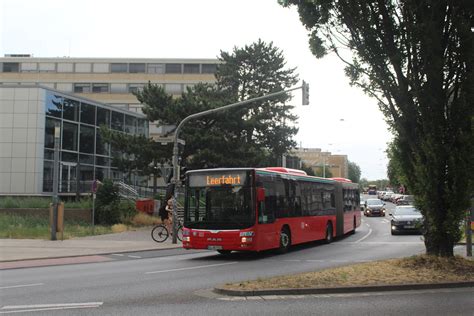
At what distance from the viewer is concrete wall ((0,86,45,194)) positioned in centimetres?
3831

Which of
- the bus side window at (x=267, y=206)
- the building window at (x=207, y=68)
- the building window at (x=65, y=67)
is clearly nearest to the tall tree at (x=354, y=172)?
the building window at (x=207, y=68)

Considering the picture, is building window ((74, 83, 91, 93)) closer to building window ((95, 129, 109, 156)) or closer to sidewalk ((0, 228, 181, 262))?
building window ((95, 129, 109, 156))

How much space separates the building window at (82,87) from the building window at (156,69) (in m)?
9.27

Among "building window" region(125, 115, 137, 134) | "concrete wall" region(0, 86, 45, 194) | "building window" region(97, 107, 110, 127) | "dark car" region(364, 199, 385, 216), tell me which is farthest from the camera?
"dark car" region(364, 199, 385, 216)

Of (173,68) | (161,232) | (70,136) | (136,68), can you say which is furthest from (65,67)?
(161,232)

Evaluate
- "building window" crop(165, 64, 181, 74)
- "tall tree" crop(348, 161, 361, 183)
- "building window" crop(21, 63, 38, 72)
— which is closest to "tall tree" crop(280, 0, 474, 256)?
"building window" crop(165, 64, 181, 74)

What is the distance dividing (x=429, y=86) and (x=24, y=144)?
32.9m

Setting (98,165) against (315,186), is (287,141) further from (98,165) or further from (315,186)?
(315,186)

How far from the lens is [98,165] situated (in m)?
44.3

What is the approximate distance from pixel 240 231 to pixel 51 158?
2776 cm

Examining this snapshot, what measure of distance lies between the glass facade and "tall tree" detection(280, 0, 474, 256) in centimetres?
2754

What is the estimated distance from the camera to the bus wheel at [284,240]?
1798 cm

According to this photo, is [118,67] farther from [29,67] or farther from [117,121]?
[117,121]

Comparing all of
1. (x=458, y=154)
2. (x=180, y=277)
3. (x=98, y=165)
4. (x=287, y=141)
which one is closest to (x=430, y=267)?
(x=458, y=154)
